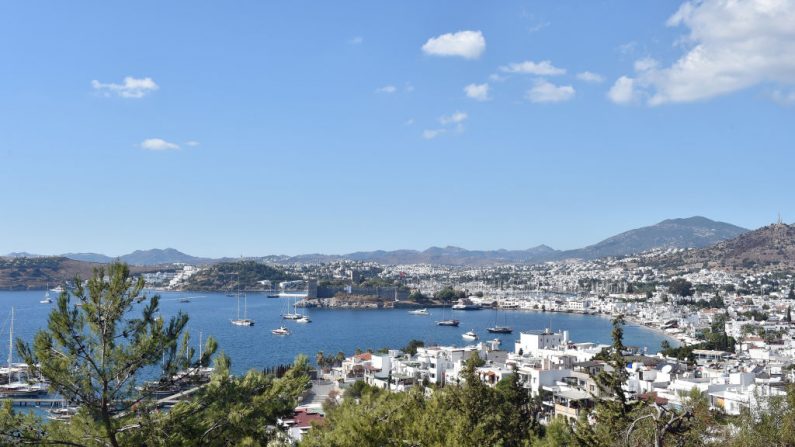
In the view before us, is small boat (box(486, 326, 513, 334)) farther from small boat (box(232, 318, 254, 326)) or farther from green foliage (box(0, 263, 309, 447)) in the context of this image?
green foliage (box(0, 263, 309, 447))

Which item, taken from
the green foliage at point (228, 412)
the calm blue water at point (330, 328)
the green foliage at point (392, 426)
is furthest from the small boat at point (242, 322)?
the green foliage at point (228, 412)

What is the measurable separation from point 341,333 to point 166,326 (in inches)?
1375

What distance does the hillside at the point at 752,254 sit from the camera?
76.9m

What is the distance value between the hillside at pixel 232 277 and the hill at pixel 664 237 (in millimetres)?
106478

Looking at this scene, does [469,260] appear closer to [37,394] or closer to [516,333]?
[516,333]

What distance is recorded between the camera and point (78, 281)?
4.21 meters

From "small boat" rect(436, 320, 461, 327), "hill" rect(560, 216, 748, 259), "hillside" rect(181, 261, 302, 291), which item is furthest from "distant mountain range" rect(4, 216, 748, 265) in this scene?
"small boat" rect(436, 320, 461, 327)

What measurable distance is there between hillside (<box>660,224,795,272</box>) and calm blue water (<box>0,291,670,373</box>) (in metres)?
34.6

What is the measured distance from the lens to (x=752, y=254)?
264ft

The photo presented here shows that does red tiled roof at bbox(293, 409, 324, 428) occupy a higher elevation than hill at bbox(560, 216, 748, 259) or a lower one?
lower

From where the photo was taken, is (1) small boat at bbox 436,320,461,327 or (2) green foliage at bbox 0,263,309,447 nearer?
(2) green foliage at bbox 0,263,309,447

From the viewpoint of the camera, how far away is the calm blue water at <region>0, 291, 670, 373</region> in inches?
1232

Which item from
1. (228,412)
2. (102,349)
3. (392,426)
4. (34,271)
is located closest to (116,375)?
(102,349)

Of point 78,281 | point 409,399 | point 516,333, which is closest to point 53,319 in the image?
point 78,281
